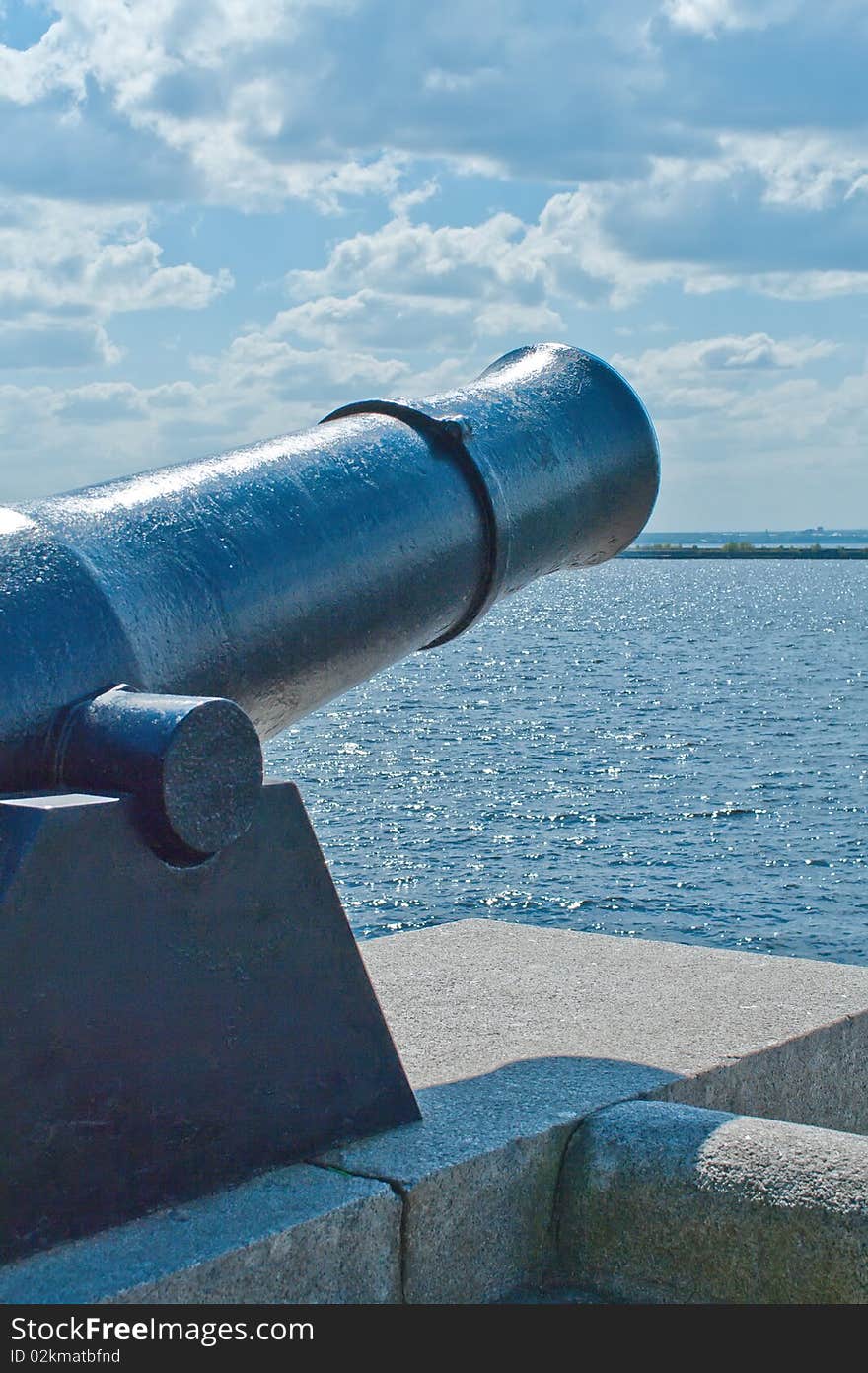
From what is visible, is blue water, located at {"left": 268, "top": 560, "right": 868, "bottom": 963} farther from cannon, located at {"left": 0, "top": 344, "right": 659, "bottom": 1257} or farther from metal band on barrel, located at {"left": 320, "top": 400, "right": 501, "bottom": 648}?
cannon, located at {"left": 0, "top": 344, "right": 659, "bottom": 1257}

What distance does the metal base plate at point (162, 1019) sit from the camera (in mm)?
2475

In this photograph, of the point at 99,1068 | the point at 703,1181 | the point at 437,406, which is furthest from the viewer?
the point at 437,406

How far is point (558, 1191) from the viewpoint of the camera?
9.75ft

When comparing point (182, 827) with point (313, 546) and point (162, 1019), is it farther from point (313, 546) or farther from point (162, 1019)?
point (313, 546)

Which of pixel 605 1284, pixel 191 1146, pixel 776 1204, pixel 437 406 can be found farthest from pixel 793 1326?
pixel 437 406

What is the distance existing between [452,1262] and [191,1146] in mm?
472

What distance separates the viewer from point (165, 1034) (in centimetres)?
264

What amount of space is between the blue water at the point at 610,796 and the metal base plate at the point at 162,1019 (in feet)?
36.8

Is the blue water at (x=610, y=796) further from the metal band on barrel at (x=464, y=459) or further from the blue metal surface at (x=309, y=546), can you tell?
the metal band on barrel at (x=464, y=459)

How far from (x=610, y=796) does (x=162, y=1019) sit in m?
21.1

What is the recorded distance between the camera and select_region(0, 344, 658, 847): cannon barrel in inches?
109

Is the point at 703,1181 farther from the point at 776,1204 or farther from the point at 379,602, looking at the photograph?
the point at 379,602

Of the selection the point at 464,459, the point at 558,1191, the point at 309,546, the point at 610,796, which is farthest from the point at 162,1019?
the point at 610,796

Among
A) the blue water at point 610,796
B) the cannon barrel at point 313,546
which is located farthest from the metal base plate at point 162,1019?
the blue water at point 610,796
